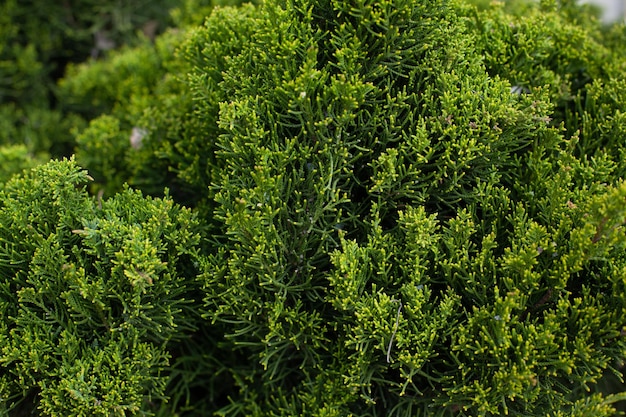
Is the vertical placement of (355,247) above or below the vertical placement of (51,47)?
above

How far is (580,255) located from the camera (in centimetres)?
220

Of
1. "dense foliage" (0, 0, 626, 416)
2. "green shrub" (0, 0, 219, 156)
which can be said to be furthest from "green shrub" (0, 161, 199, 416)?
"green shrub" (0, 0, 219, 156)

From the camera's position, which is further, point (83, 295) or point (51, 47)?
point (51, 47)

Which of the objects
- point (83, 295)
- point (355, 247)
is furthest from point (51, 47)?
point (355, 247)

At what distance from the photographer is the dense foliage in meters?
2.30

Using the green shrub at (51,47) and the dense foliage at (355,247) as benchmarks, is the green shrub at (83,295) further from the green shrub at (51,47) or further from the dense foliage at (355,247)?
the green shrub at (51,47)

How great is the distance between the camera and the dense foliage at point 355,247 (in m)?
2.30

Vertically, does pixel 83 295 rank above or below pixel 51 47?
above

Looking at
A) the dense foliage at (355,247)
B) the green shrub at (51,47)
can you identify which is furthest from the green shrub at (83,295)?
the green shrub at (51,47)

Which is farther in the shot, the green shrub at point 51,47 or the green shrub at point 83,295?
the green shrub at point 51,47

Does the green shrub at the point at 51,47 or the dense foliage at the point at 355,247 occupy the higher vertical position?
the dense foliage at the point at 355,247

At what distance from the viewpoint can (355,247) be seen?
238 centimetres

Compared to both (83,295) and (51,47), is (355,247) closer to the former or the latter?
(83,295)

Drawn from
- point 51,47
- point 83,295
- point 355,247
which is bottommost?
point 51,47
